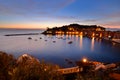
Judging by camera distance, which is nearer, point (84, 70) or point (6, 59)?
point (6, 59)

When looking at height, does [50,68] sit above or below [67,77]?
above

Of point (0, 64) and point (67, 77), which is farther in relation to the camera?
point (67, 77)

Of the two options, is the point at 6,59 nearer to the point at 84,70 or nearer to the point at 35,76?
the point at 35,76

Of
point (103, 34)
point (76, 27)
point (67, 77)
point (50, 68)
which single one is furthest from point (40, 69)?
point (76, 27)

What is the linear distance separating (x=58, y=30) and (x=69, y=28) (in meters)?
15.1

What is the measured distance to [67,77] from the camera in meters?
16.0

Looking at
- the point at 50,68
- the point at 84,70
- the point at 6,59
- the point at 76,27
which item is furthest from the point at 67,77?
the point at 76,27

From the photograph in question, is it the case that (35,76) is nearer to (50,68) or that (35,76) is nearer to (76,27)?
(50,68)

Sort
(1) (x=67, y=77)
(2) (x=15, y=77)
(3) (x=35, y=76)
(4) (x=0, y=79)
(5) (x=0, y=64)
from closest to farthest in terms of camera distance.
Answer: (2) (x=15, y=77)
(3) (x=35, y=76)
(4) (x=0, y=79)
(5) (x=0, y=64)
(1) (x=67, y=77)

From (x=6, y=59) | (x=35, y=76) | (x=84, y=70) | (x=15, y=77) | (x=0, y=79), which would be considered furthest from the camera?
(x=84, y=70)

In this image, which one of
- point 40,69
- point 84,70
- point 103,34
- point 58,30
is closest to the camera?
point 40,69

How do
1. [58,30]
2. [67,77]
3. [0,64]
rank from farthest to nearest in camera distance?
1. [58,30]
2. [67,77]
3. [0,64]

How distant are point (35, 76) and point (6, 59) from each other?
3.79m

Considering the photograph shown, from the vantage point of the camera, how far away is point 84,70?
17312mm
